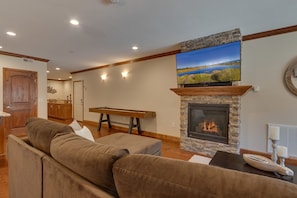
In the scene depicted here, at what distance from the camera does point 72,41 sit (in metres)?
3.43

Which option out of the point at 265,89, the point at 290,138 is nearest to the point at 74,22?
the point at 265,89

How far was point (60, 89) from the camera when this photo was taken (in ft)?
33.3

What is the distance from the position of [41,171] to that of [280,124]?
11.7 feet

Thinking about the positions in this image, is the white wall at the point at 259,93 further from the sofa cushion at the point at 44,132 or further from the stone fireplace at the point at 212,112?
the sofa cushion at the point at 44,132

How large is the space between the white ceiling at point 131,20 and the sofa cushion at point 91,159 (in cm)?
185

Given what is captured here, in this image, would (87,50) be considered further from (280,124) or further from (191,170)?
(280,124)

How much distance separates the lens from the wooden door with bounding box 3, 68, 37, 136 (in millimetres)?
4430

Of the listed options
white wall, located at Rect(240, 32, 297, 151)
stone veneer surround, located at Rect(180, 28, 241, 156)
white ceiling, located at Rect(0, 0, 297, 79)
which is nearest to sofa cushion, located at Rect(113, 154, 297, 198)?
white ceiling, located at Rect(0, 0, 297, 79)

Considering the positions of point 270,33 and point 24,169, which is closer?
point 24,169

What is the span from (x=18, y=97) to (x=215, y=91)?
5299mm

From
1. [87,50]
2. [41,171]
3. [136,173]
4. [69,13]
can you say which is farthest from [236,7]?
[87,50]

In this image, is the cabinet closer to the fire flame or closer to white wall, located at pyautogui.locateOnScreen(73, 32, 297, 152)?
white wall, located at pyautogui.locateOnScreen(73, 32, 297, 152)

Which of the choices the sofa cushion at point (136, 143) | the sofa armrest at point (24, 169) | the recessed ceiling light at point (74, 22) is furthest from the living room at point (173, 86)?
the sofa armrest at point (24, 169)

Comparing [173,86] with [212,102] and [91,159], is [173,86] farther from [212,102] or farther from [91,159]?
[91,159]
